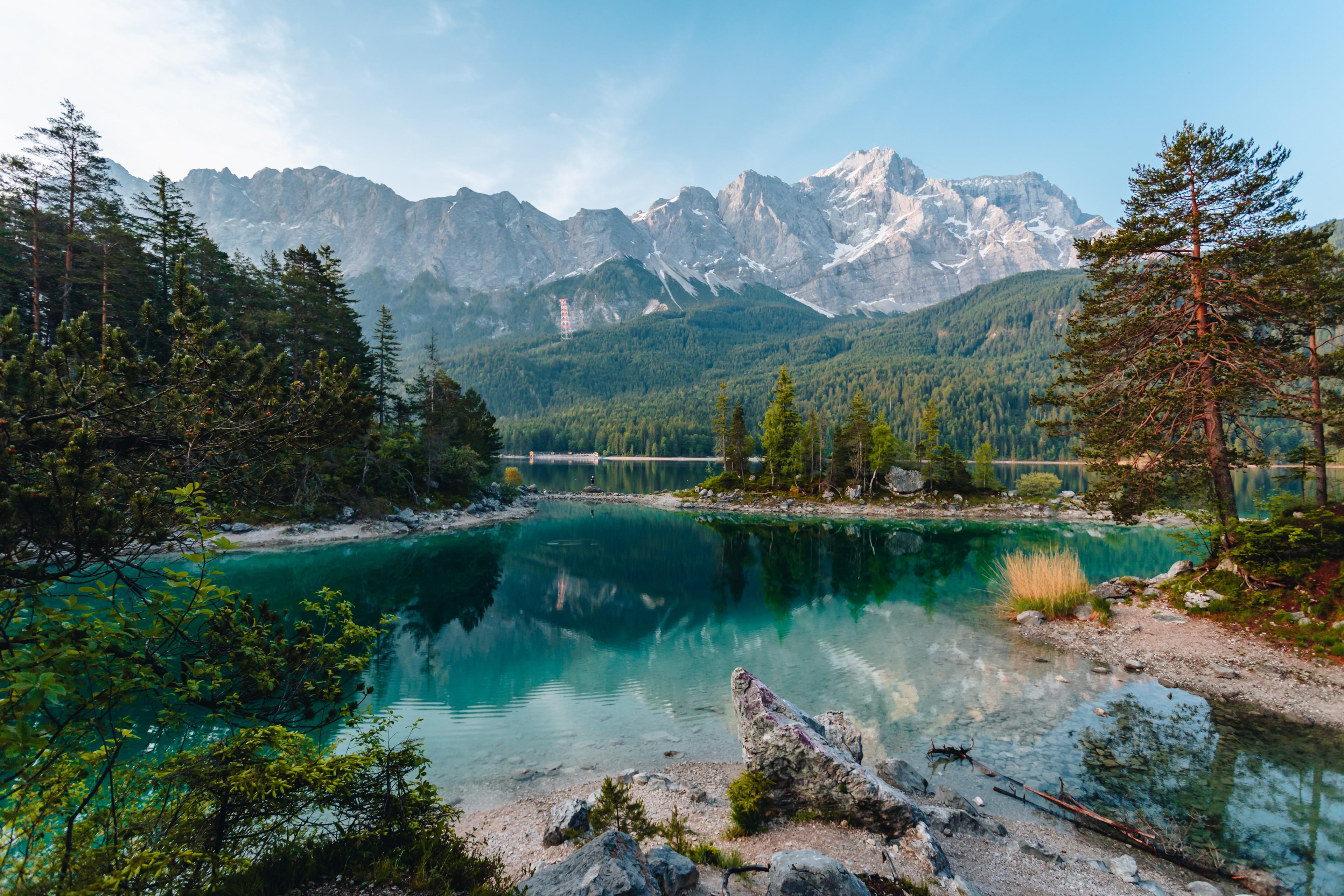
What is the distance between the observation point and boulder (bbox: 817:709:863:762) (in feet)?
31.1

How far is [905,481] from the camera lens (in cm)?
6084

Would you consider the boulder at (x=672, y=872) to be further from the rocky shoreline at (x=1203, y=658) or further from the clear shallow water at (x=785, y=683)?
the rocky shoreline at (x=1203, y=658)

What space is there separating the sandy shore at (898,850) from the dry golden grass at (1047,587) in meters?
13.4

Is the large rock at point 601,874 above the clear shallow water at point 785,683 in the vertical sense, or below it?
above

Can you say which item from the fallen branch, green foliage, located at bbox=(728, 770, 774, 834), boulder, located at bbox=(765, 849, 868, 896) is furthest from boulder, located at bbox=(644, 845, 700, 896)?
the fallen branch

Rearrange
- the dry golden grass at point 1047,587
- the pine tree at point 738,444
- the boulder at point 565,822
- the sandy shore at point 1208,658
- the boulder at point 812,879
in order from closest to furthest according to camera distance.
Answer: the boulder at point 812,879 < the boulder at point 565,822 < the sandy shore at point 1208,658 < the dry golden grass at point 1047,587 < the pine tree at point 738,444

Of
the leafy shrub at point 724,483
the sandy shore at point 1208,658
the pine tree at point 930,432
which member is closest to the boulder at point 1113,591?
the sandy shore at point 1208,658

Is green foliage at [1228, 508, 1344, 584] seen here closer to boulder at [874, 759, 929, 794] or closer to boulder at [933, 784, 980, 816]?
boulder at [933, 784, 980, 816]

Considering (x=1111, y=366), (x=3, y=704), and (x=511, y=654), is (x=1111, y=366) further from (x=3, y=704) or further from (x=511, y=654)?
(x=3, y=704)

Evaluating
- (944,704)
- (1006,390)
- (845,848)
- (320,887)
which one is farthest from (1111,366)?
(1006,390)

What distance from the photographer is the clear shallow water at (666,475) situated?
252ft

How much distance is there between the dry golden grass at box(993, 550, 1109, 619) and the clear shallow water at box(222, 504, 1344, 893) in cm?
174

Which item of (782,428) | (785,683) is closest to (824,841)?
(785,683)

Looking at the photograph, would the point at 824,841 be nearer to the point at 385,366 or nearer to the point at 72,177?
the point at 72,177
